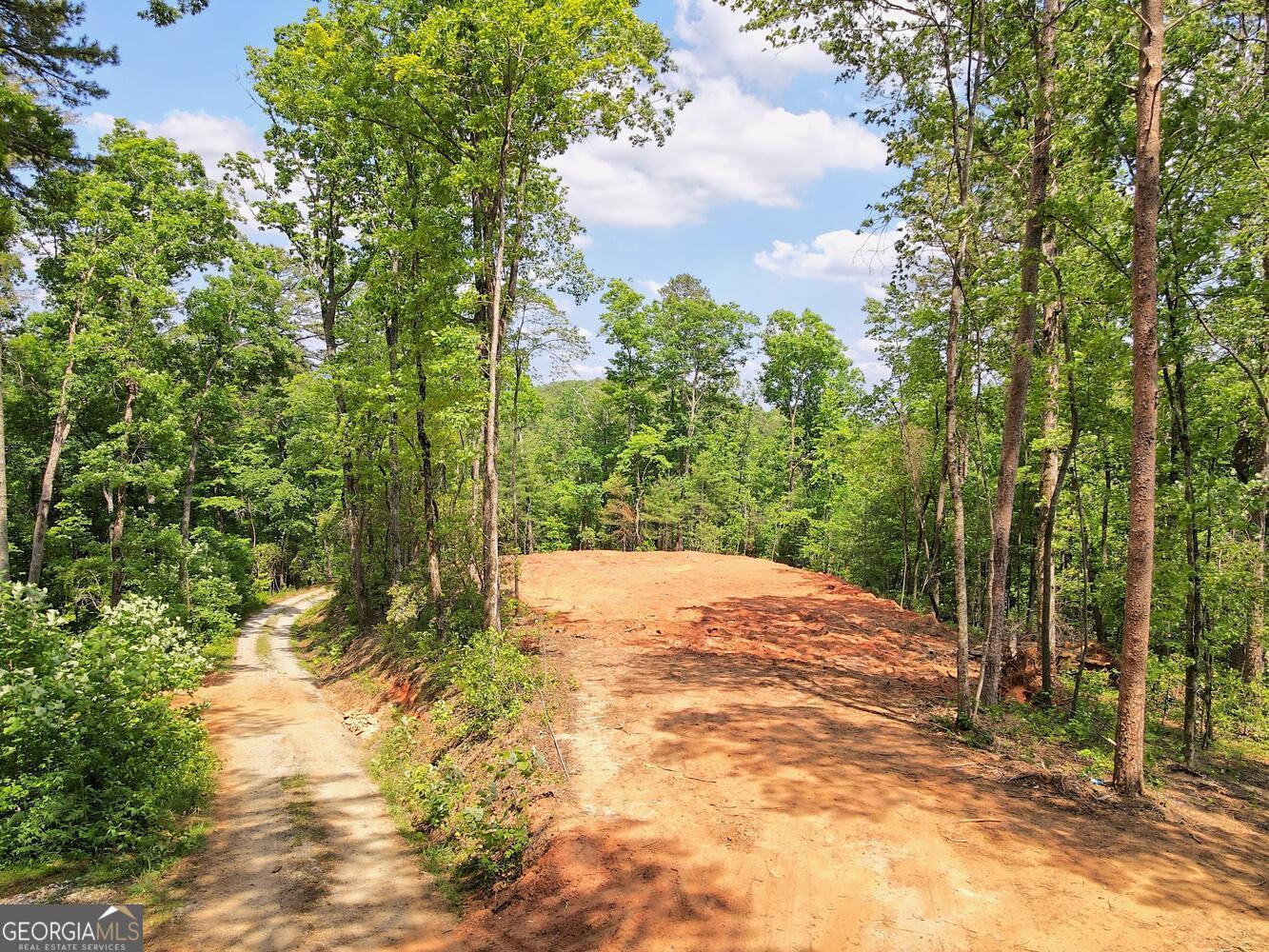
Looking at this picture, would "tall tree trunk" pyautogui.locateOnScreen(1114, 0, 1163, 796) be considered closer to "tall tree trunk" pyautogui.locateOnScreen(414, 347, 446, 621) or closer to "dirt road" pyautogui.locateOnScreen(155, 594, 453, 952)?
"dirt road" pyautogui.locateOnScreen(155, 594, 453, 952)

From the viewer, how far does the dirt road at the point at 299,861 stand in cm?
618

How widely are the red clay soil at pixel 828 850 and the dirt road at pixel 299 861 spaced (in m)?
1.24

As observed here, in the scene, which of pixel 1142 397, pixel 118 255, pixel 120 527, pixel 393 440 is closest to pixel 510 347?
pixel 393 440

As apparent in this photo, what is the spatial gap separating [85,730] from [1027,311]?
574 inches

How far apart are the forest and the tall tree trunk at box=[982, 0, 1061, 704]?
0.25ft

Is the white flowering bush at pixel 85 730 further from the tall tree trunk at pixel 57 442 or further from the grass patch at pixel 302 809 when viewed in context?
the tall tree trunk at pixel 57 442

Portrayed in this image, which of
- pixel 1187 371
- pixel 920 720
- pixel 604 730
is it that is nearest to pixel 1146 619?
pixel 920 720

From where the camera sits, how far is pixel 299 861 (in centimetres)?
780

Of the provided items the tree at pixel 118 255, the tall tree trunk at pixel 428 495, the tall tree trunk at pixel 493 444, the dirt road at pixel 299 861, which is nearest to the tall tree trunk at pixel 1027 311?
the dirt road at pixel 299 861

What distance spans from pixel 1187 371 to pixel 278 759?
1742 cm

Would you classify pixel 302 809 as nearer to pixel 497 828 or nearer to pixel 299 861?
pixel 299 861

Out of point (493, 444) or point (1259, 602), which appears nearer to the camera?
point (1259, 602)

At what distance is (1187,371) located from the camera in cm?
945

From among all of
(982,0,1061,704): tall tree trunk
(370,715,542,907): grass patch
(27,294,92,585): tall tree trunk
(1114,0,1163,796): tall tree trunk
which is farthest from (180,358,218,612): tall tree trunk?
(1114,0,1163,796): tall tree trunk
